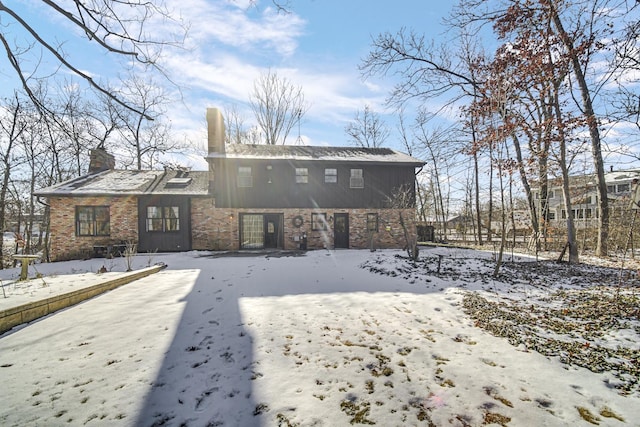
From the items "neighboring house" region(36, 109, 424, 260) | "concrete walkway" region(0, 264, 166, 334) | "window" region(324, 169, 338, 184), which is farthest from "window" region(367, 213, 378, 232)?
"concrete walkway" region(0, 264, 166, 334)

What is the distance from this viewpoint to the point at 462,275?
6.94m

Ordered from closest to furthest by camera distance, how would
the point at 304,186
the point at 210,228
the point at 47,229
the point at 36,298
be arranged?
1. the point at 36,298
2. the point at 210,228
3. the point at 304,186
4. the point at 47,229

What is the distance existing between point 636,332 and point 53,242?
19.8 m

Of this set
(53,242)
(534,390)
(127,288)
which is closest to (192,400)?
(534,390)

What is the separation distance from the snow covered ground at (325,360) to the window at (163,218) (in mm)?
8642

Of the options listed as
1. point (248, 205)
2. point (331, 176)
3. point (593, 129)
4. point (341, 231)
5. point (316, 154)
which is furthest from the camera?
point (316, 154)

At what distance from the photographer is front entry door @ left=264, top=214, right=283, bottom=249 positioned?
14.5 meters

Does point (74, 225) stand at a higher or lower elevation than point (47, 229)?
higher

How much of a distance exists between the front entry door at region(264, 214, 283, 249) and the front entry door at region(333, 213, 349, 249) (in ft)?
10.4

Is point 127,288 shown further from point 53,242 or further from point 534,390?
point 53,242

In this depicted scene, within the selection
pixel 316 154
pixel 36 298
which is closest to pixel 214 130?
pixel 316 154

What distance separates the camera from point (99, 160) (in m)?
16.3

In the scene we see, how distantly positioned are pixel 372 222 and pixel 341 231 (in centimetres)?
185

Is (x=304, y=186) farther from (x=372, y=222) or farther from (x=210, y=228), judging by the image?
(x=210, y=228)
